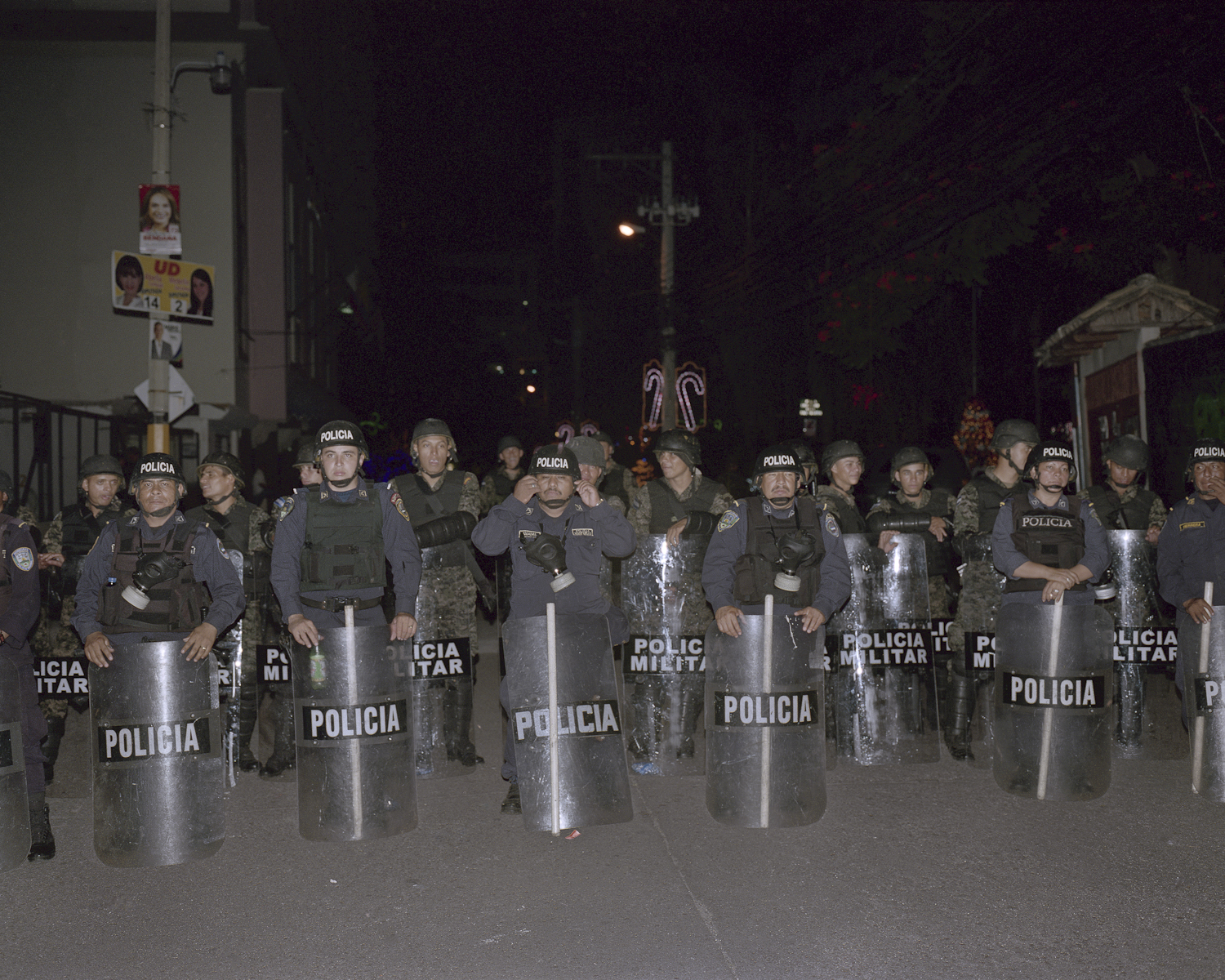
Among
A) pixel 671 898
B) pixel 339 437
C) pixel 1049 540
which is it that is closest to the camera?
pixel 671 898

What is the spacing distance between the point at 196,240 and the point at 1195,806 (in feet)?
80.7

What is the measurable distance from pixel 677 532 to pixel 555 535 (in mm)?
1193

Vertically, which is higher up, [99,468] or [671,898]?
[99,468]

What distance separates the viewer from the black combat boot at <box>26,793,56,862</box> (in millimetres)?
5230

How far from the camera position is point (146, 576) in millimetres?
5402

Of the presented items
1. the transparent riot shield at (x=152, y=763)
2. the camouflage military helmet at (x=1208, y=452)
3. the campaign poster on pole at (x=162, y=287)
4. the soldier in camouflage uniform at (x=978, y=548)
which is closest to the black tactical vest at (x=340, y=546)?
the transparent riot shield at (x=152, y=763)

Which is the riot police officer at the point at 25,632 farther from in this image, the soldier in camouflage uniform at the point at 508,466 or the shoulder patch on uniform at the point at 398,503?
the soldier in camouflage uniform at the point at 508,466

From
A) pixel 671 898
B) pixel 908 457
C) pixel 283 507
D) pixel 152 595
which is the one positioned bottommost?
pixel 671 898

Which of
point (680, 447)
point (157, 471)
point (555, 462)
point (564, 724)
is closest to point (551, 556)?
point (555, 462)

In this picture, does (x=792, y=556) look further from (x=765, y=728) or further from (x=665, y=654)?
(x=665, y=654)

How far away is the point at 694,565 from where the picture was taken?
707cm

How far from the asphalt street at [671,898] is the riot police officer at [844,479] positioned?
204 centimetres

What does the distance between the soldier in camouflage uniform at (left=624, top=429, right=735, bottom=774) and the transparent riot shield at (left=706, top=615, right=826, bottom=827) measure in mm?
1176

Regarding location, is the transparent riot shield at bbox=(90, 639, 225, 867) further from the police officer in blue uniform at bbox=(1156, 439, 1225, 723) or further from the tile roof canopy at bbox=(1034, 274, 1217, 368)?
the tile roof canopy at bbox=(1034, 274, 1217, 368)
